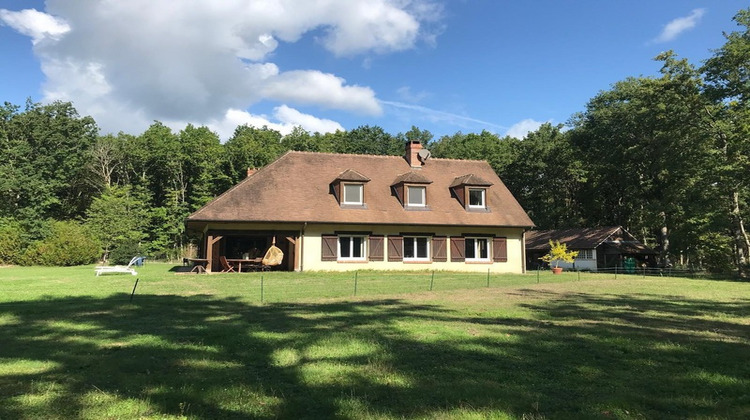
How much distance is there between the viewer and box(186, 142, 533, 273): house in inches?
957

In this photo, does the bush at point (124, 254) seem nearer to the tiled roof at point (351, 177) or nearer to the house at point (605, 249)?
the tiled roof at point (351, 177)

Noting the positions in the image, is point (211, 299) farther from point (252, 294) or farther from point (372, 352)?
point (372, 352)

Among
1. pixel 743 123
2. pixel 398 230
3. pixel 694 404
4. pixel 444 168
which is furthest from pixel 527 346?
pixel 743 123

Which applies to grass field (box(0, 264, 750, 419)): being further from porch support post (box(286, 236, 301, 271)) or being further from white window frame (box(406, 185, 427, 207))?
white window frame (box(406, 185, 427, 207))

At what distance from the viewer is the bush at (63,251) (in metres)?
30.7

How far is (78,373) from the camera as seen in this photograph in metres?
5.61

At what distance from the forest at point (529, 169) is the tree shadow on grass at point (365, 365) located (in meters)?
24.0

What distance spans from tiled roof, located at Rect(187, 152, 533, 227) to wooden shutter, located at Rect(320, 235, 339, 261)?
109 centimetres

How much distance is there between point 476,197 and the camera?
92.1 ft

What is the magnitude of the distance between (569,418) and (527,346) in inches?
111

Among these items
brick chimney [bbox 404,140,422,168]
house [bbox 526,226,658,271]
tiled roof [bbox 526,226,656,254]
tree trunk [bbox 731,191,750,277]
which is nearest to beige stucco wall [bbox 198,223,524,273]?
brick chimney [bbox 404,140,422,168]

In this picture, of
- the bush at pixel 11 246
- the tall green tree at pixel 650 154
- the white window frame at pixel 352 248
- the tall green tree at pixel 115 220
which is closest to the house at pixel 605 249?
the tall green tree at pixel 650 154

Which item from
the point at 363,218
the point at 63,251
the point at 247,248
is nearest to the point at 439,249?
the point at 363,218

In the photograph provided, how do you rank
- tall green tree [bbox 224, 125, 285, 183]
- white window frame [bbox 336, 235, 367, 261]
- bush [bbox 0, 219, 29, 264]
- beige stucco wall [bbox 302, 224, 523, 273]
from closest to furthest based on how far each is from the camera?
beige stucco wall [bbox 302, 224, 523, 273], white window frame [bbox 336, 235, 367, 261], bush [bbox 0, 219, 29, 264], tall green tree [bbox 224, 125, 285, 183]
